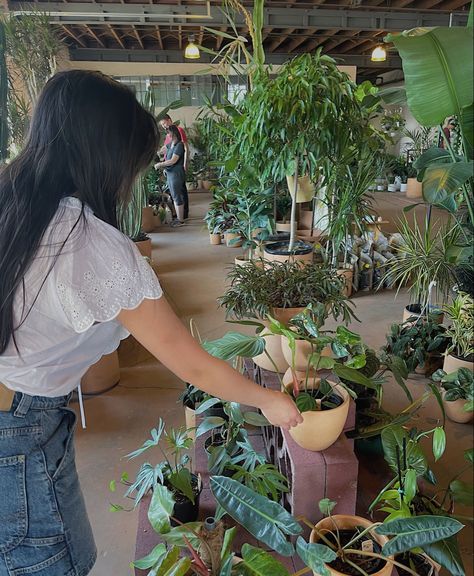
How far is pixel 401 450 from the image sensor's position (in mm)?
1312

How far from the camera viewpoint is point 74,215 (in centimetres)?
92

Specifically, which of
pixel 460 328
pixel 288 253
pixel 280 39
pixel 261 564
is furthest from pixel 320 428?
pixel 280 39

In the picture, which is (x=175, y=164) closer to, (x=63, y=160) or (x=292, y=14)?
(x=292, y=14)

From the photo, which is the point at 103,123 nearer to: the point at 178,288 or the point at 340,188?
the point at 340,188

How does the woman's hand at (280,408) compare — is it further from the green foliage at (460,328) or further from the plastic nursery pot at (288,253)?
the plastic nursery pot at (288,253)

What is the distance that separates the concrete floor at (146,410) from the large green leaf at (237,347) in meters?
0.57

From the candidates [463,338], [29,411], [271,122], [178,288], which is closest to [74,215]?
[29,411]

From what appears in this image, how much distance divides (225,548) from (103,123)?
98cm

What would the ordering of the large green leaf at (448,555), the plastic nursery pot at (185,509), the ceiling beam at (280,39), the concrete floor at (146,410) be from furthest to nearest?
the ceiling beam at (280,39), the concrete floor at (146,410), the plastic nursery pot at (185,509), the large green leaf at (448,555)

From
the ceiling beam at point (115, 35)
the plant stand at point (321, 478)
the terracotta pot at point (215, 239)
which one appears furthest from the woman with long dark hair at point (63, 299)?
the ceiling beam at point (115, 35)

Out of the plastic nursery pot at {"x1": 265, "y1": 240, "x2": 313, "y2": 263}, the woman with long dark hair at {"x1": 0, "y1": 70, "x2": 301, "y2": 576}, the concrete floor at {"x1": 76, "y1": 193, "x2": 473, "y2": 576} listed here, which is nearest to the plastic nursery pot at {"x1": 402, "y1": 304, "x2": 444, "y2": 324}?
the concrete floor at {"x1": 76, "y1": 193, "x2": 473, "y2": 576}

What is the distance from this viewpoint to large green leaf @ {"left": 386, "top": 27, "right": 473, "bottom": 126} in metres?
0.91

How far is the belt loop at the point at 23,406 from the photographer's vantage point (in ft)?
3.34

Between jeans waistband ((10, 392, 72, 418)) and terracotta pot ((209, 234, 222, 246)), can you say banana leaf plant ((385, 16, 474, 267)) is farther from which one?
terracotta pot ((209, 234, 222, 246))
